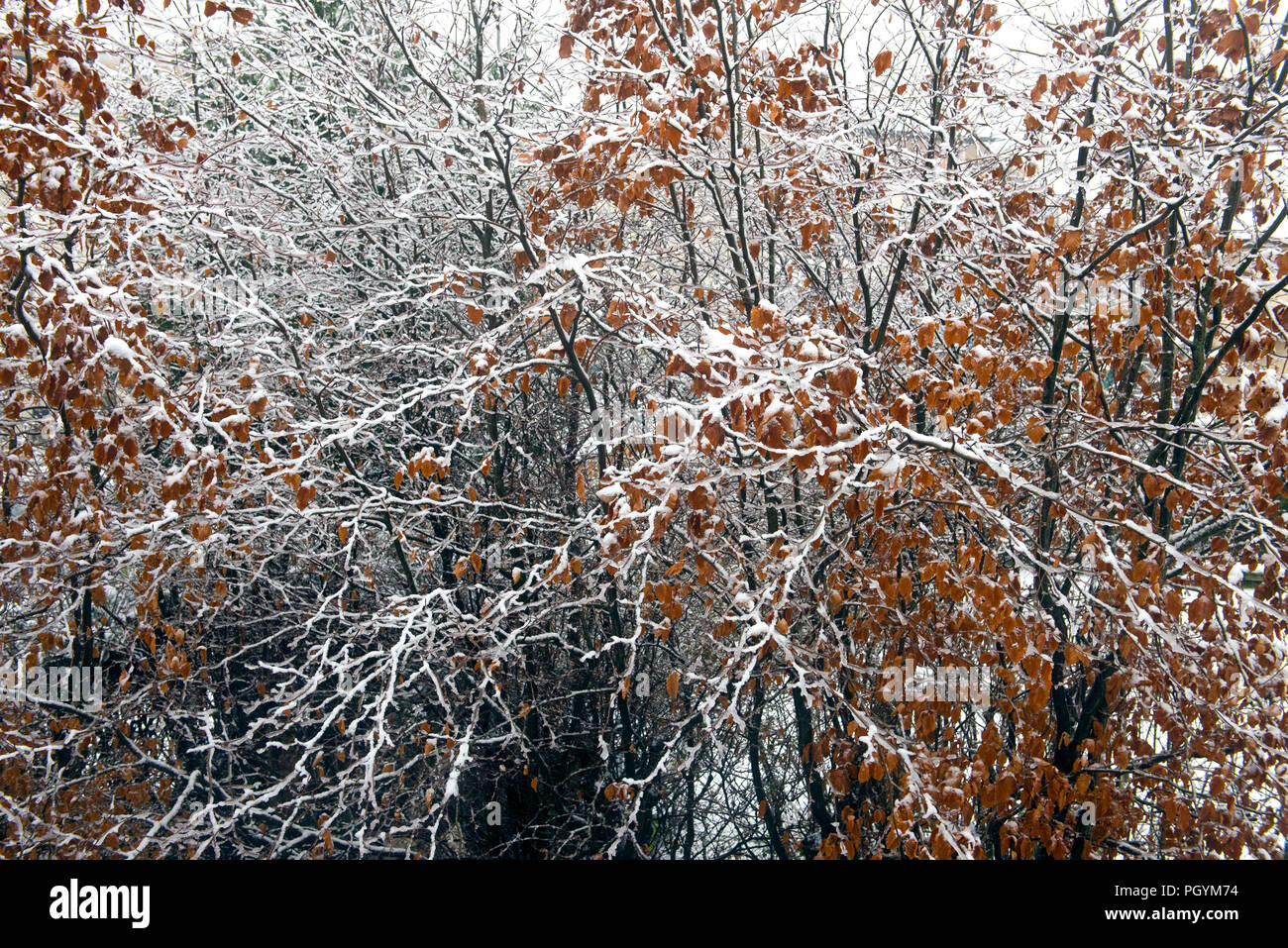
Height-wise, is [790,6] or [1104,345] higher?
[790,6]

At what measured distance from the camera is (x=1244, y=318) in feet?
11.1

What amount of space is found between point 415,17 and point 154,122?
1.63 m

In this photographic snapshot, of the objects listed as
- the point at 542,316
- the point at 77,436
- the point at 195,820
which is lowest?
the point at 195,820

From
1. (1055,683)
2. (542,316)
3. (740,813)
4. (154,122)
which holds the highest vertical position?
(154,122)

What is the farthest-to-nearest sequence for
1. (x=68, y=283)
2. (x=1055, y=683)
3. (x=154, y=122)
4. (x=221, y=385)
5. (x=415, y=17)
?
1. (x=415, y=17)
2. (x=221, y=385)
3. (x=154, y=122)
4. (x=1055, y=683)
5. (x=68, y=283)

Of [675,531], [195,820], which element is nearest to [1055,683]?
[675,531]

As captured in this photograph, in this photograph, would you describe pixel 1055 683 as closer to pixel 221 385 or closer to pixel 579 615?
pixel 579 615

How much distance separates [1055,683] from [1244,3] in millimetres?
2692

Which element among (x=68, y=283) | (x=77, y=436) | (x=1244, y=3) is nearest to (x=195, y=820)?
(x=77, y=436)

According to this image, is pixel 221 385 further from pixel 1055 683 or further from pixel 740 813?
pixel 1055 683

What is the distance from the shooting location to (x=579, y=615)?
4.98 m

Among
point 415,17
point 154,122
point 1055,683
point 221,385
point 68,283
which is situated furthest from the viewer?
point 415,17

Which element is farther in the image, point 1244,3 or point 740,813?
point 740,813

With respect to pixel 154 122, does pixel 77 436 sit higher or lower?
lower
